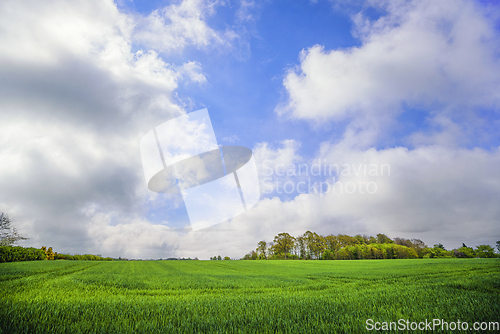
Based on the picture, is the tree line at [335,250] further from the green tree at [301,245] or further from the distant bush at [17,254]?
the distant bush at [17,254]

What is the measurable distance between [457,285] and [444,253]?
365ft

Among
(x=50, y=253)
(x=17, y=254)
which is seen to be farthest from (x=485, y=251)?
(x=50, y=253)

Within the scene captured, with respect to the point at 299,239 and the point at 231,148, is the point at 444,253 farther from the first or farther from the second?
the point at 231,148

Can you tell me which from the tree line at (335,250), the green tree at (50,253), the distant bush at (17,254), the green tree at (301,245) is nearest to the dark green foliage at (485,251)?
the tree line at (335,250)

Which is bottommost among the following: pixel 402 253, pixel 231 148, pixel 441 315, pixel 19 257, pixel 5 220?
pixel 402 253

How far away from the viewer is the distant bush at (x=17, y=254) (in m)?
37.0

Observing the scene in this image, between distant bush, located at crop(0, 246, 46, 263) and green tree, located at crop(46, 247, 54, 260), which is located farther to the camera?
green tree, located at crop(46, 247, 54, 260)

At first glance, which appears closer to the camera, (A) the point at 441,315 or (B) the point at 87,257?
(A) the point at 441,315

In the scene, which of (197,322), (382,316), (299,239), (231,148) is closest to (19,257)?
(231,148)

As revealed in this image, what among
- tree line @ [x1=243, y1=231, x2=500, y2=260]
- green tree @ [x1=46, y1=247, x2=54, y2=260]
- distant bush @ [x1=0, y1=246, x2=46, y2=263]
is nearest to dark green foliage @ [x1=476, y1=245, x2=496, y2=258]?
tree line @ [x1=243, y1=231, x2=500, y2=260]

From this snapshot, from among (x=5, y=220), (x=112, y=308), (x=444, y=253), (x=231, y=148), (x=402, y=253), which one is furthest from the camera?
(x=402, y=253)

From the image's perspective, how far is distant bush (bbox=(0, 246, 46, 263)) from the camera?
36959mm

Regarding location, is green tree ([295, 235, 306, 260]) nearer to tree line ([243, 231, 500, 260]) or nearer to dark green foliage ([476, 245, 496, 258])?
tree line ([243, 231, 500, 260])

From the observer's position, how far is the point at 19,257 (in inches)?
1655
